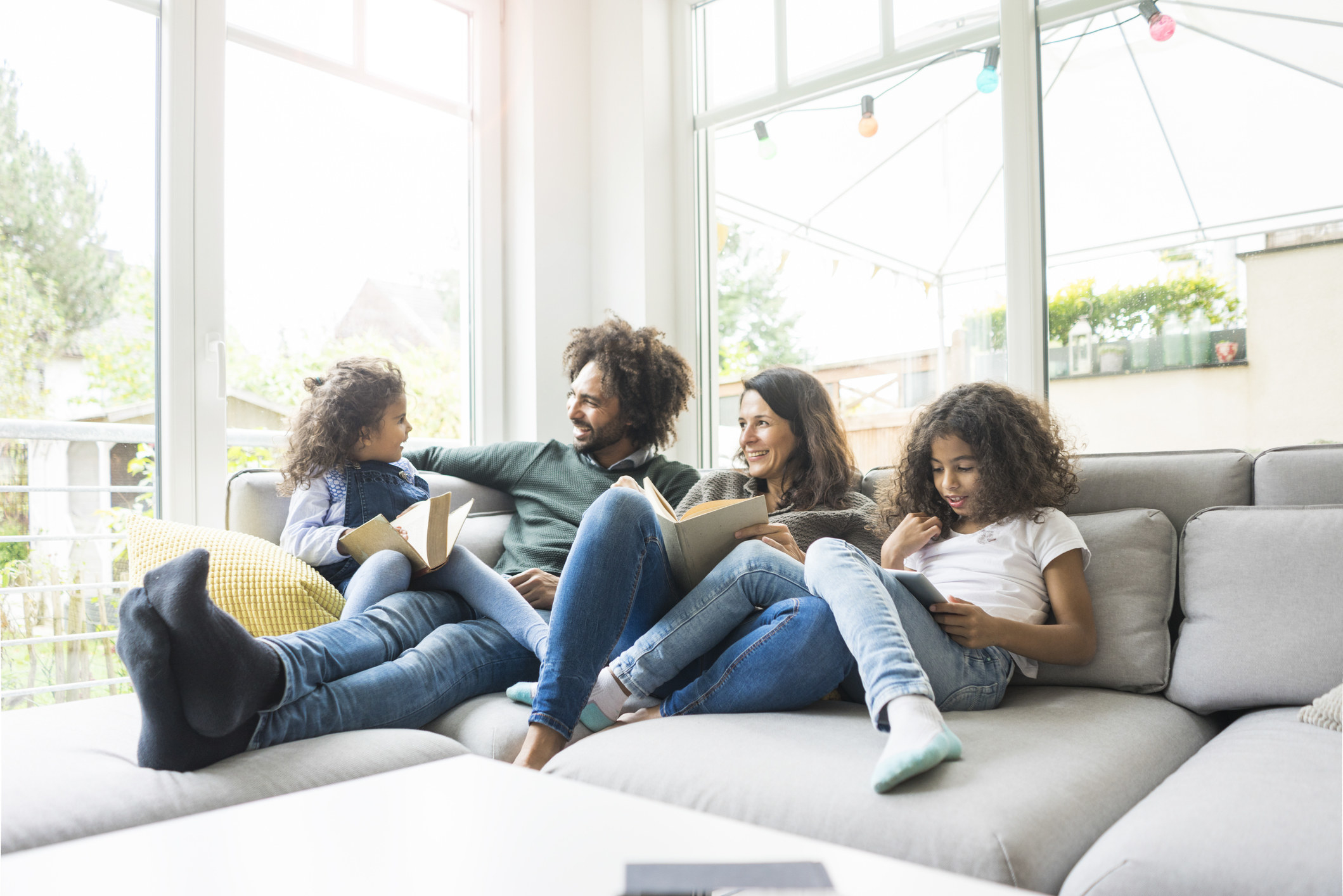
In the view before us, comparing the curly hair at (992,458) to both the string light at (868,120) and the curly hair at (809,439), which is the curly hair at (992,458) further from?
the string light at (868,120)

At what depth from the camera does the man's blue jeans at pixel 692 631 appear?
54.9 inches

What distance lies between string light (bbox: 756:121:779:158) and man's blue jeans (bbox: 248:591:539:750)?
1.91m

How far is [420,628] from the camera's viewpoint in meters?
1.65

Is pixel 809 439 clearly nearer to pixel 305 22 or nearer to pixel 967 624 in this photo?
pixel 967 624

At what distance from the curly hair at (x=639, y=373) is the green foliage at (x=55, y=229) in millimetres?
1159

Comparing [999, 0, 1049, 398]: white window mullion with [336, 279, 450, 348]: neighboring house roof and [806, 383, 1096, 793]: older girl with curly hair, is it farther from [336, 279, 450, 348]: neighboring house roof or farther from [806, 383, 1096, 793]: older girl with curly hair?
[336, 279, 450, 348]: neighboring house roof

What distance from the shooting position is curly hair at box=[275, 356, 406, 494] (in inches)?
75.9

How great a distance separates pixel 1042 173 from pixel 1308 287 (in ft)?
2.22

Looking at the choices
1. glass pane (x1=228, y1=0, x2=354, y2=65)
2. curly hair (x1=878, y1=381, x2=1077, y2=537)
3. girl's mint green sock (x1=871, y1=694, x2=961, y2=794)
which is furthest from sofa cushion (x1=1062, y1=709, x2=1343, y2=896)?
glass pane (x1=228, y1=0, x2=354, y2=65)

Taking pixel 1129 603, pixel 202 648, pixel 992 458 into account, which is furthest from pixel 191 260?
pixel 1129 603

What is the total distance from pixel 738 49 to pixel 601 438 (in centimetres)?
158

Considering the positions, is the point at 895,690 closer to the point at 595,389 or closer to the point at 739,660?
the point at 739,660

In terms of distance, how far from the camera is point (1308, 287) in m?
2.01

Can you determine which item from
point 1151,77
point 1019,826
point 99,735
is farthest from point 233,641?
point 1151,77
